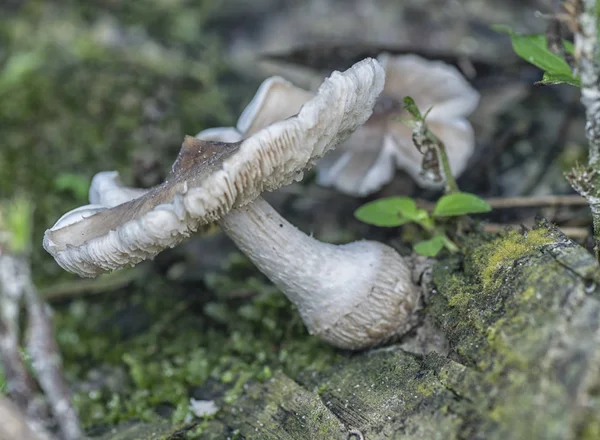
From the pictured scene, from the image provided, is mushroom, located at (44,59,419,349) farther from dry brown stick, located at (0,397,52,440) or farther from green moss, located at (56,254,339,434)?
dry brown stick, located at (0,397,52,440)

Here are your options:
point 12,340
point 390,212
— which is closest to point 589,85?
point 390,212

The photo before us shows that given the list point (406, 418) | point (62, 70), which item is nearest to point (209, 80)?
point (62, 70)

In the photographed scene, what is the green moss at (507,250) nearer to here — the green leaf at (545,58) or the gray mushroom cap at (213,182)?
the green leaf at (545,58)

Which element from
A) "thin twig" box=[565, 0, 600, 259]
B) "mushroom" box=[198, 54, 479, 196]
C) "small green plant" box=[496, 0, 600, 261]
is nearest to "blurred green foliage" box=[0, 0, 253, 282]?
"mushroom" box=[198, 54, 479, 196]

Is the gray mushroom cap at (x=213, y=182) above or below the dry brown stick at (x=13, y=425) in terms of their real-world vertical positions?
above

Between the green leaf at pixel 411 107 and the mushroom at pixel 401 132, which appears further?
the mushroom at pixel 401 132

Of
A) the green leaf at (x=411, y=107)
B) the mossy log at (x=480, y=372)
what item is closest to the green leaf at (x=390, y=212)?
the mossy log at (x=480, y=372)
